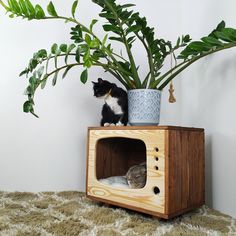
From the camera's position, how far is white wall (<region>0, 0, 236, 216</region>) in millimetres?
1151

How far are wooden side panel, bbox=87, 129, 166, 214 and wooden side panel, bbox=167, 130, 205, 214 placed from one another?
3 centimetres

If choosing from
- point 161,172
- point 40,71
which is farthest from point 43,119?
point 161,172

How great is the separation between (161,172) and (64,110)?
2.38 ft

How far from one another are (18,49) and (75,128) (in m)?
0.53

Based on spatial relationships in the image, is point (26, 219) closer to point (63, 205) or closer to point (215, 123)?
point (63, 205)

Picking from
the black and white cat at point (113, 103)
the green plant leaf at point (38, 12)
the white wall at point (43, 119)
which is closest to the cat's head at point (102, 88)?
the black and white cat at point (113, 103)

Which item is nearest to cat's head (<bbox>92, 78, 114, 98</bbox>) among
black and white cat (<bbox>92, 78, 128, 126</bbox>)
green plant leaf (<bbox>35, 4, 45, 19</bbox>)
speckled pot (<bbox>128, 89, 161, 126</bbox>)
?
black and white cat (<bbox>92, 78, 128, 126</bbox>)

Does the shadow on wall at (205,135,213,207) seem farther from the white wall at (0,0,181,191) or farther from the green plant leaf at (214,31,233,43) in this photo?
the white wall at (0,0,181,191)

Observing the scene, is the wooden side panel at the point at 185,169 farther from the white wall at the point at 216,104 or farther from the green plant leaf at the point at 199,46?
the green plant leaf at the point at 199,46

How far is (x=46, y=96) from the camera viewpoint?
1.36m

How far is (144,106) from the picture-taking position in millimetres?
1057

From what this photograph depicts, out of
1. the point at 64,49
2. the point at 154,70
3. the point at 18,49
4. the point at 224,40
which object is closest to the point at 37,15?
the point at 64,49

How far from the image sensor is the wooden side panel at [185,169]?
2.87ft

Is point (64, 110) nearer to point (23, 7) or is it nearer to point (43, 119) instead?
point (43, 119)
